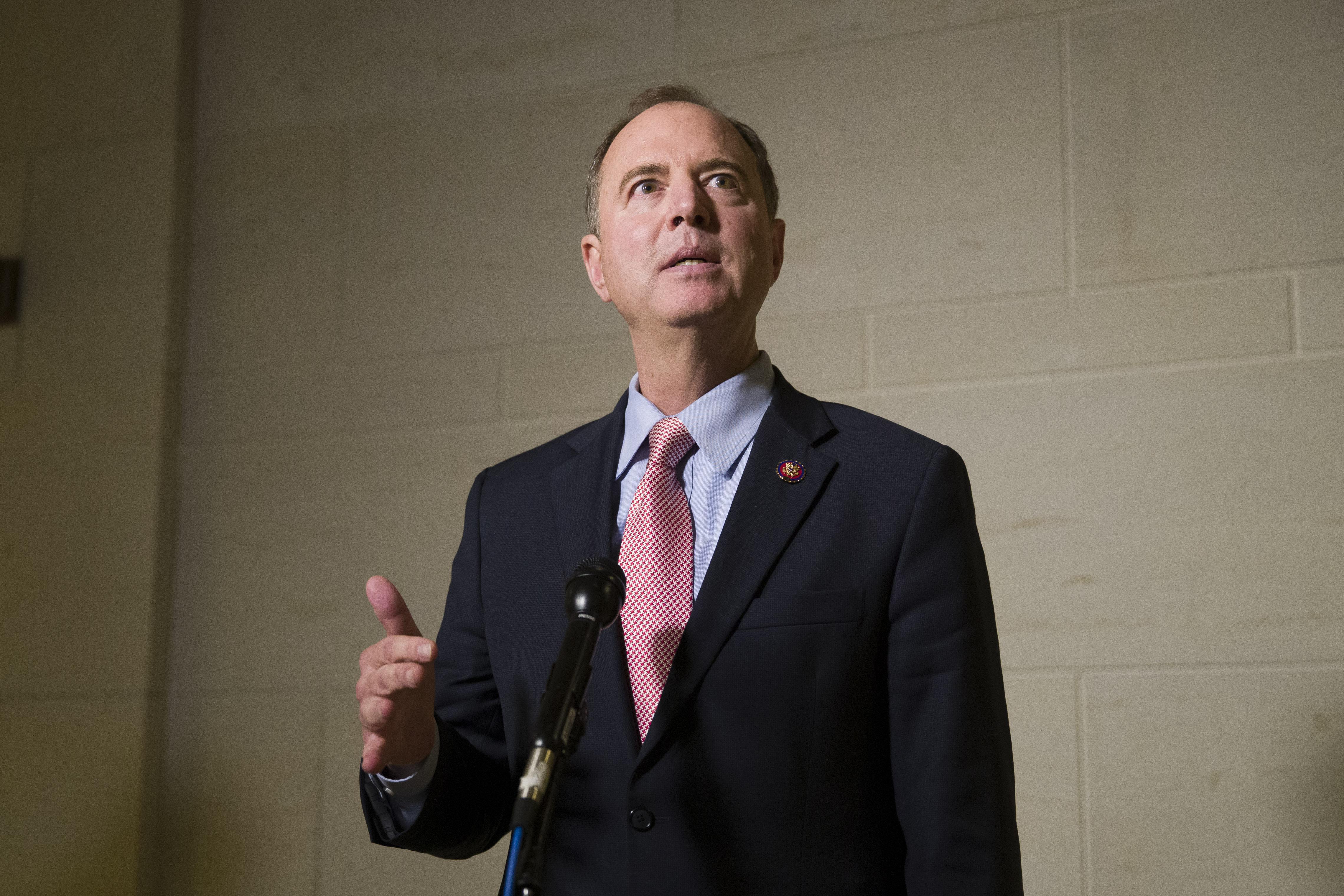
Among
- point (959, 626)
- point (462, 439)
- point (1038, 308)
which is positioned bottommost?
point (959, 626)

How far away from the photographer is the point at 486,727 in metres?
1.75

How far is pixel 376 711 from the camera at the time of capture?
1348 millimetres

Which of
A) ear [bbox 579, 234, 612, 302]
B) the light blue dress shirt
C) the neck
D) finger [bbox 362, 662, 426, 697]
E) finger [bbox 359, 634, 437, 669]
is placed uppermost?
ear [bbox 579, 234, 612, 302]

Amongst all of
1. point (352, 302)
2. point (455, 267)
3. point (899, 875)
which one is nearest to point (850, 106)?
point (455, 267)

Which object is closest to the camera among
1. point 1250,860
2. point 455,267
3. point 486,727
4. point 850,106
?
point 486,727

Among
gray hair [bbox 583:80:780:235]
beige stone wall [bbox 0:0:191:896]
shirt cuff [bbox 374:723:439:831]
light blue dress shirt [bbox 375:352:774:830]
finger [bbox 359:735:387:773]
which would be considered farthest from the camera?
beige stone wall [bbox 0:0:191:896]

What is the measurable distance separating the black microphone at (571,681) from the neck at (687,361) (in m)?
0.53

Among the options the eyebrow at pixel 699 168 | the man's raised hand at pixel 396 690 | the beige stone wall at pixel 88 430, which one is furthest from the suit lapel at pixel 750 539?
the beige stone wall at pixel 88 430

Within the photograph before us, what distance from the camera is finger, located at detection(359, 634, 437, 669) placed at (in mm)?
1298

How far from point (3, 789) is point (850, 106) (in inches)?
106

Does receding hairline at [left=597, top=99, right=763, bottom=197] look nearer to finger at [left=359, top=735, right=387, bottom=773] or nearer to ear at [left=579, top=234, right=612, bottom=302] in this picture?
ear at [left=579, top=234, right=612, bottom=302]

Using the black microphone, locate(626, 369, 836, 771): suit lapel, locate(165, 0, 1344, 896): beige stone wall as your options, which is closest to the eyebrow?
locate(626, 369, 836, 771): suit lapel

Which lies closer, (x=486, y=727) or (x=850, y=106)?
(x=486, y=727)

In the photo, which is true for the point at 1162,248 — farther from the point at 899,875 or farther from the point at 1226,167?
the point at 899,875
